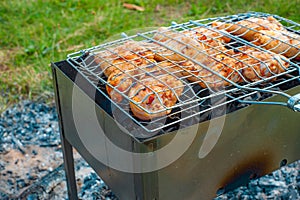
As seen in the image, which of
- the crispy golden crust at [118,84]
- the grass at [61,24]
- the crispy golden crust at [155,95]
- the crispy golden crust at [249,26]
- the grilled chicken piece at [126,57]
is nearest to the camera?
the crispy golden crust at [155,95]

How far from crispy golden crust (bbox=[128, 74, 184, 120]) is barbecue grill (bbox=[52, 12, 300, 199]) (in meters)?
0.01

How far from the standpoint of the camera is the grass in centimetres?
343

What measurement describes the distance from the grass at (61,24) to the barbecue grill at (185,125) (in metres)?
1.60

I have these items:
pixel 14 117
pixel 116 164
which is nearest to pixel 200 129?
pixel 116 164

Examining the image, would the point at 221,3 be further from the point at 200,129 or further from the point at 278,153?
the point at 200,129

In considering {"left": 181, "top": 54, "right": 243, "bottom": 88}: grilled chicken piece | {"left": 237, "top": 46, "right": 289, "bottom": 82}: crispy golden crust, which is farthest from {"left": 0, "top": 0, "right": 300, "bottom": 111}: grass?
{"left": 237, "top": 46, "right": 289, "bottom": 82}: crispy golden crust

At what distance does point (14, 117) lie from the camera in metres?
3.04

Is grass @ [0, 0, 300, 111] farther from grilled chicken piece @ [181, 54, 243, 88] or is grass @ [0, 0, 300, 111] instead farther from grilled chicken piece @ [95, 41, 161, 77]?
grilled chicken piece @ [181, 54, 243, 88]

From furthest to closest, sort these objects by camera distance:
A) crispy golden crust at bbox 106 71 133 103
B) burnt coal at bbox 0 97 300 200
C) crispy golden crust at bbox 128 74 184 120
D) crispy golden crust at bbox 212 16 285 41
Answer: burnt coal at bbox 0 97 300 200, crispy golden crust at bbox 212 16 285 41, crispy golden crust at bbox 106 71 133 103, crispy golden crust at bbox 128 74 184 120

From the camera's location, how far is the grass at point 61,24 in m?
3.43

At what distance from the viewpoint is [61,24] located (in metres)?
4.29

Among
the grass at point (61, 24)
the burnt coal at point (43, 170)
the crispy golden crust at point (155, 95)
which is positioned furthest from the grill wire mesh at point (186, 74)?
the grass at point (61, 24)

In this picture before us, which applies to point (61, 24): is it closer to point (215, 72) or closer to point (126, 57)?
point (126, 57)

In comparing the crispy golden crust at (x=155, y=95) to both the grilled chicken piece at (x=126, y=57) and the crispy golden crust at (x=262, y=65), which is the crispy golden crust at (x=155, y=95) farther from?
the crispy golden crust at (x=262, y=65)
